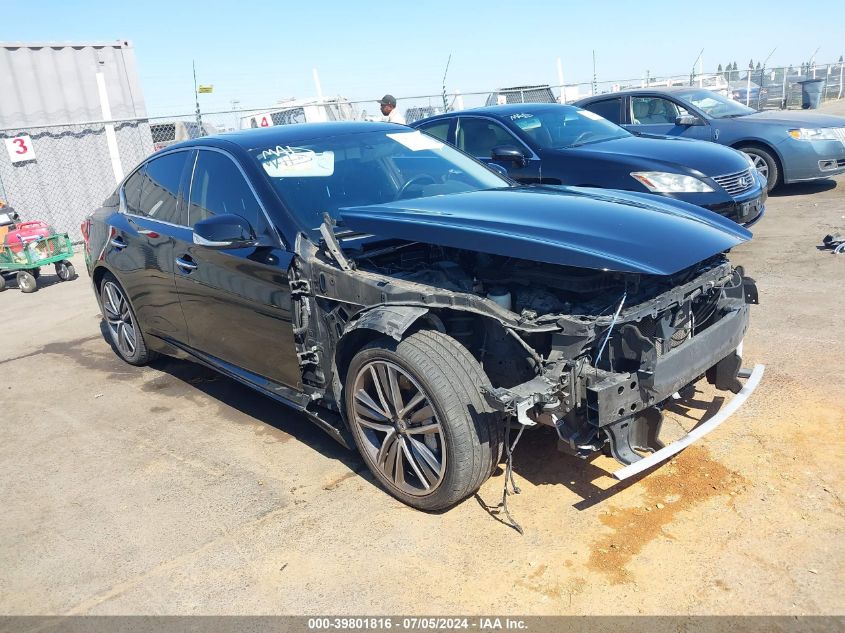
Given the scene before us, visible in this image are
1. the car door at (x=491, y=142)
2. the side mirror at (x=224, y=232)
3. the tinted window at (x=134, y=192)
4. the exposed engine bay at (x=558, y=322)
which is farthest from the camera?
the car door at (x=491, y=142)

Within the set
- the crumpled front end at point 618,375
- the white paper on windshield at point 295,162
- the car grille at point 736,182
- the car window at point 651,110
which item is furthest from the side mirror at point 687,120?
the crumpled front end at point 618,375

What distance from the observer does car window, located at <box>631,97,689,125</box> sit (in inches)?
402

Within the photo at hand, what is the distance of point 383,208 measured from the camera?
3494mm

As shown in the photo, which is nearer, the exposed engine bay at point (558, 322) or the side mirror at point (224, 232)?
the exposed engine bay at point (558, 322)

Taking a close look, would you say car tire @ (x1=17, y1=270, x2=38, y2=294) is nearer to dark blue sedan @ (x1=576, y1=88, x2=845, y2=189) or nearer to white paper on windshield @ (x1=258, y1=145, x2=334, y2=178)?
white paper on windshield @ (x1=258, y1=145, x2=334, y2=178)

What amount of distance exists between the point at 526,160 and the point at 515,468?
15.2 feet

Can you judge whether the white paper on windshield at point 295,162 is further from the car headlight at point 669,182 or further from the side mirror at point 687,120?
the side mirror at point 687,120

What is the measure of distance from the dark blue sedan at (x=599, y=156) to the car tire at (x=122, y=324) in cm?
318

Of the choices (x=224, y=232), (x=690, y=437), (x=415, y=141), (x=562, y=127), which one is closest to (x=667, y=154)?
(x=562, y=127)

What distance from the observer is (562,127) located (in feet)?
25.6

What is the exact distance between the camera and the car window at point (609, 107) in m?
10.4

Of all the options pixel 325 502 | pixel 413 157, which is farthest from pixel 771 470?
pixel 413 157

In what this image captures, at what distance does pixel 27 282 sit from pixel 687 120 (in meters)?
9.16

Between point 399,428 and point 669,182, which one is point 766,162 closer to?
point 669,182
